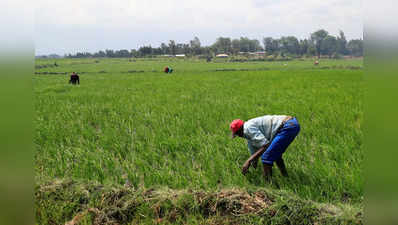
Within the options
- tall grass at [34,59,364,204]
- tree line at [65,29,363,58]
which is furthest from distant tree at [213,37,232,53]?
tall grass at [34,59,364,204]

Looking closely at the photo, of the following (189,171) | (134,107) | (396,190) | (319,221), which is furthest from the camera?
(134,107)

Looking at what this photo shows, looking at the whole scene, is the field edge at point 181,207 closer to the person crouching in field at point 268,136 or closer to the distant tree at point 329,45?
the person crouching in field at point 268,136

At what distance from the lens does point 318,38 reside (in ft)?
216

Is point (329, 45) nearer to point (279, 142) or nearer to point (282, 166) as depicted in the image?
point (282, 166)

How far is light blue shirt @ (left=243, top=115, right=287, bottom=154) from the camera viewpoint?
8.46 ft

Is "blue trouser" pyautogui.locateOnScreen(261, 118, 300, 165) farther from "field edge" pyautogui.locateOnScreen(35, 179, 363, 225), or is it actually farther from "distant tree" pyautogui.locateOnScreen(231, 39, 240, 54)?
"distant tree" pyautogui.locateOnScreen(231, 39, 240, 54)

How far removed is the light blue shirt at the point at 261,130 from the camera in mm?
2579

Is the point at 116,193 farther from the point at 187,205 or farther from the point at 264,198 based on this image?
the point at 264,198

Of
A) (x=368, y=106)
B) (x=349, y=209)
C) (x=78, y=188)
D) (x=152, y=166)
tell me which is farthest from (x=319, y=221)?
(x=78, y=188)

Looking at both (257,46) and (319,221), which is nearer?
(319,221)

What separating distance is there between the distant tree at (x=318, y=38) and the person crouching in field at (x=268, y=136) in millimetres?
69519

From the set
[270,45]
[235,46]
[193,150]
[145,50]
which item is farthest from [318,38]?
[193,150]

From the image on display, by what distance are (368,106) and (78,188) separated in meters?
2.53

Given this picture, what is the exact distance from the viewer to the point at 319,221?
2014 millimetres
